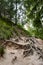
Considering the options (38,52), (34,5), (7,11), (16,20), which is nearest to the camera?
(34,5)

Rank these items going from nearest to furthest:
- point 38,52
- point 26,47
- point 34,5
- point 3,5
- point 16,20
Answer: point 34,5, point 38,52, point 26,47, point 3,5, point 16,20

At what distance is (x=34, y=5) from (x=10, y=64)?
123 inches

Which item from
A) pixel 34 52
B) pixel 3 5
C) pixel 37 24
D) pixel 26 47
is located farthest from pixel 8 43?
pixel 3 5

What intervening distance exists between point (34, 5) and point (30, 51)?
3585 millimetres

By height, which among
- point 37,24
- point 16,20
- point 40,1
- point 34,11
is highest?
point 40,1

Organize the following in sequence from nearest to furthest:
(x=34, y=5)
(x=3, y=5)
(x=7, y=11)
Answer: (x=34, y=5)
(x=3, y=5)
(x=7, y=11)

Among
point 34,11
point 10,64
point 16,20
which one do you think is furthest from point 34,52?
point 16,20

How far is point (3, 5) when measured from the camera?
63.0ft

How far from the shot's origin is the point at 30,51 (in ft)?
31.9

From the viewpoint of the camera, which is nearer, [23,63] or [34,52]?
[23,63]

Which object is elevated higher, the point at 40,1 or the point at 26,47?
the point at 40,1

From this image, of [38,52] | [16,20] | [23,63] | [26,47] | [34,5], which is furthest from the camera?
[16,20]

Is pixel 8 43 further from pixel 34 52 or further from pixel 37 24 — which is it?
pixel 37 24

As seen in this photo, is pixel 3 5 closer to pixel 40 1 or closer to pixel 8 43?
pixel 8 43
